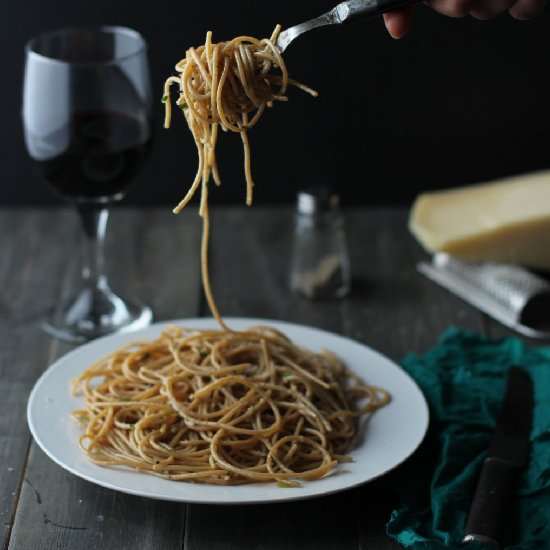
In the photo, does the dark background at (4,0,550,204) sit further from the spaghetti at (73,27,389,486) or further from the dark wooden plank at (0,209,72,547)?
the spaghetti at (73,27,389,486)

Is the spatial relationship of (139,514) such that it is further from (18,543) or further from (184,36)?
(184,36)

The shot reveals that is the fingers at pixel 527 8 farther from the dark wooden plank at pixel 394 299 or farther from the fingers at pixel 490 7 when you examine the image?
the dark wooden plank at pixel 394 299

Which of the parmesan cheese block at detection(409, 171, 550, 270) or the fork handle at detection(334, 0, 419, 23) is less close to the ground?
the fork handle at detection(334, 0, 419, 23)

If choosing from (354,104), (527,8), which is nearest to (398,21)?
(527,8)

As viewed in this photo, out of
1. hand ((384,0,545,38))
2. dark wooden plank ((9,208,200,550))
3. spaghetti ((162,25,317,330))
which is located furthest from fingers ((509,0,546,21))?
dark wooden plank ((9,208,200,550))

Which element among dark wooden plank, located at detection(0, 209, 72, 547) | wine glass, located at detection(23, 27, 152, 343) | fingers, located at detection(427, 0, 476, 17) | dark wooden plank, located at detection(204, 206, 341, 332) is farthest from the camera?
dark wooden plank, located at detection(204, 206, 341, 332)

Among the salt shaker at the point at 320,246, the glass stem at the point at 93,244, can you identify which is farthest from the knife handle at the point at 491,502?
the glass stem at the point at 93,244
